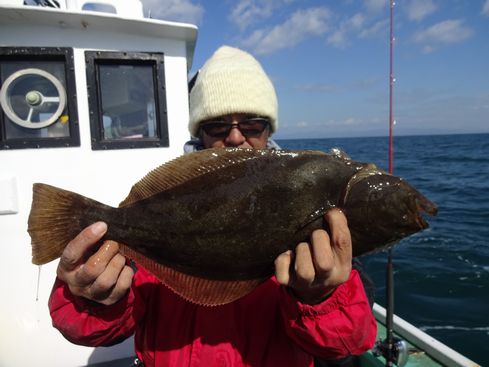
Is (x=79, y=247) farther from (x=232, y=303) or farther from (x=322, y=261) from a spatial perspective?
(x=322, y=261)

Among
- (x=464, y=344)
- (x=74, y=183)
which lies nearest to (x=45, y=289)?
(x=74, y=183)

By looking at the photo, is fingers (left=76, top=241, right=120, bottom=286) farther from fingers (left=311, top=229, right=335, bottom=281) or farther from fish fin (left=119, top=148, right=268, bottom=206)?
fingers (left=311, top=229, right=335, bottom=281)

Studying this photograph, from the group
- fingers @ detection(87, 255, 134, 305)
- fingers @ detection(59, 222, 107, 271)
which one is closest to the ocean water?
fingers @ detection(87, 255, 134, 305)

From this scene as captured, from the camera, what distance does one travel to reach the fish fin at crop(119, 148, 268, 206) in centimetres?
201

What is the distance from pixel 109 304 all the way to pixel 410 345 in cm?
369

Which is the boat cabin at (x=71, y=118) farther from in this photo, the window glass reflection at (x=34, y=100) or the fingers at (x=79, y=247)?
the fingers at (x=79, y=247)

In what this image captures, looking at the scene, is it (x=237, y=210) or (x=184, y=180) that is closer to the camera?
(x=237, y=210)

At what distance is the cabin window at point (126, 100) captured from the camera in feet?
16.0

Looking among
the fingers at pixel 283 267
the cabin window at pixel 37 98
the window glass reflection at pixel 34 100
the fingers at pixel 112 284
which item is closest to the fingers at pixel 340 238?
the fingers at pixel 283 267

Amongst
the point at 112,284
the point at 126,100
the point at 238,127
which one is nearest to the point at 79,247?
the point at 112,284

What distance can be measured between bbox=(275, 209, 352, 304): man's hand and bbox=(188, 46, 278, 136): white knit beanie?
1.07 metres

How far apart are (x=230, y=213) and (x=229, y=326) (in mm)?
740

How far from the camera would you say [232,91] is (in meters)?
2.53

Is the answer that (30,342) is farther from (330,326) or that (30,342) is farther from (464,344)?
(464,344)
